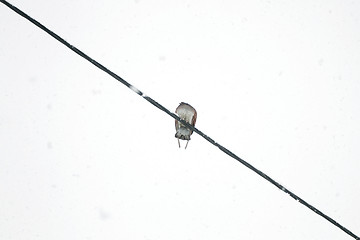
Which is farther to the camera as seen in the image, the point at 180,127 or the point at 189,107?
the point at 189,107

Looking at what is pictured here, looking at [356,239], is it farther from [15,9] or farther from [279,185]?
[15,9]

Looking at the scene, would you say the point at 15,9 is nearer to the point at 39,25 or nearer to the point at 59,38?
the point at 39,25

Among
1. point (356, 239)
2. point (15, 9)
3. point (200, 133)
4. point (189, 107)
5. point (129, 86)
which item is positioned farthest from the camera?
point (189, 107)

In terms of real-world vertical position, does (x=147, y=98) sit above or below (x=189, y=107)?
below

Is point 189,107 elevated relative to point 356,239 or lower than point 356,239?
elevated

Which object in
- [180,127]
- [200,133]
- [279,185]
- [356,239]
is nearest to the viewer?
[200,133]

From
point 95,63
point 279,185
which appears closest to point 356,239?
point 279,185

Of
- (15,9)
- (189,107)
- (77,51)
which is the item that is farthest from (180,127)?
(15,9)

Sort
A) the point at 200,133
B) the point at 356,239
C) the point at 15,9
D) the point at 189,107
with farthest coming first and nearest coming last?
the point at 189,107 → the point at 356,239 → the point at 200,133 → the point at 15,9

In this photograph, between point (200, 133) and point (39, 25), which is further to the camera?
point (200, 133)
